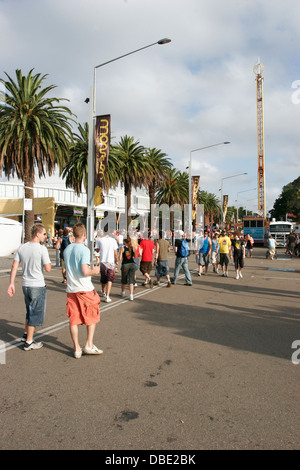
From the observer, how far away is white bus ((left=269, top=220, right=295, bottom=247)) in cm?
3703

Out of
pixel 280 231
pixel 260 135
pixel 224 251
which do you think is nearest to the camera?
pixel 224 251

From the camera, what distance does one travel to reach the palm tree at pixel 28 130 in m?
18.8

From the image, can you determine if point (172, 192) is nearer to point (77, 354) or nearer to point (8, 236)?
point (8, 236)

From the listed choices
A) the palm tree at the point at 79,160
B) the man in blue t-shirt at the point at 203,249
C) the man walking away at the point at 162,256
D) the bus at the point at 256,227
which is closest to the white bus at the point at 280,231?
the bus at the point at 256,227

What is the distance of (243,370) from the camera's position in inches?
172

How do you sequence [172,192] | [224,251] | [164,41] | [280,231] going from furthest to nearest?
[172,192] < [280,231] < [224,251] < [164,41]

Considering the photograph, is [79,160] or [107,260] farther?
[79,160]

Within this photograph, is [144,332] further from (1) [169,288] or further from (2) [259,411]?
(1) [169,288]

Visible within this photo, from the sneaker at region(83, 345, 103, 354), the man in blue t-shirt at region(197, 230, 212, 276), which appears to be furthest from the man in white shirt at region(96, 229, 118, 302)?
the man in blue t-shirt at region(197, 230, 212, 276)

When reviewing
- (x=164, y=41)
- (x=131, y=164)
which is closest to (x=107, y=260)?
(x=164, y=41)

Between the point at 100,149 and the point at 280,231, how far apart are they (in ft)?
93.1

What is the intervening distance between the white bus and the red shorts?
115 feet

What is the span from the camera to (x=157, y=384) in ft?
13.0

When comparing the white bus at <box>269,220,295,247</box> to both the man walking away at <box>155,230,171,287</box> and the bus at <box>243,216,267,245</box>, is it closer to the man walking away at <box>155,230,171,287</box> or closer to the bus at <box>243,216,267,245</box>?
the bus at <box>243,216,267,245</box>
